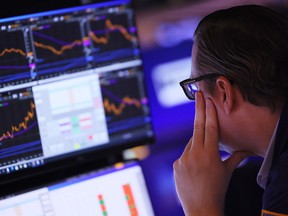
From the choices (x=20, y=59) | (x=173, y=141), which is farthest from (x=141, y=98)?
(x=173, y=141)

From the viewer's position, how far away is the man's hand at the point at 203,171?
1596 millimetres

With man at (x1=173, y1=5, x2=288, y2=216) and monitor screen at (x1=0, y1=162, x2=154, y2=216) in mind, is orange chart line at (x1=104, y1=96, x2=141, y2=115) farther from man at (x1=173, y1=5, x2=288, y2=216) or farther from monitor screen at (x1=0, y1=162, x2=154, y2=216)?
man at (x1=173, y1=5, x2=288, y2=216)

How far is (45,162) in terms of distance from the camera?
183 cm

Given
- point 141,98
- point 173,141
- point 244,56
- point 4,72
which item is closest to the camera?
point 244,56

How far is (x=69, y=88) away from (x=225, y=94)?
579 millimetres

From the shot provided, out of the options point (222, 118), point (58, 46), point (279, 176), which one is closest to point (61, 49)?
point (58, 46)

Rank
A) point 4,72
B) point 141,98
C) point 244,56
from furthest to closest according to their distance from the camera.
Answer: point 141,98 < point 4,72 < point 244,56

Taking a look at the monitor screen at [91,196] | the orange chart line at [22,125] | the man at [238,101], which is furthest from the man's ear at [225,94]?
the orange chart line at [22,125]

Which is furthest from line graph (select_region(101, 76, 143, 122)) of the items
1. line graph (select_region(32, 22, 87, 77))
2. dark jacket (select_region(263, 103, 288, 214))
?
dark jacket (select_region(263, 103, 288, 214))

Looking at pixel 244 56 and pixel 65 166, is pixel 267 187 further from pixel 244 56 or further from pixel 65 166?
pixel 65 166

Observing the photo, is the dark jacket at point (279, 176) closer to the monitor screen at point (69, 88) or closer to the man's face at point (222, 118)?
the man's face at point (222, 118)

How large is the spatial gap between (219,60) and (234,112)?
0.50ft

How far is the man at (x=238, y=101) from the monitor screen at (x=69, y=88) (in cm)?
38

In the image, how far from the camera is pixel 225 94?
4.94 feet
